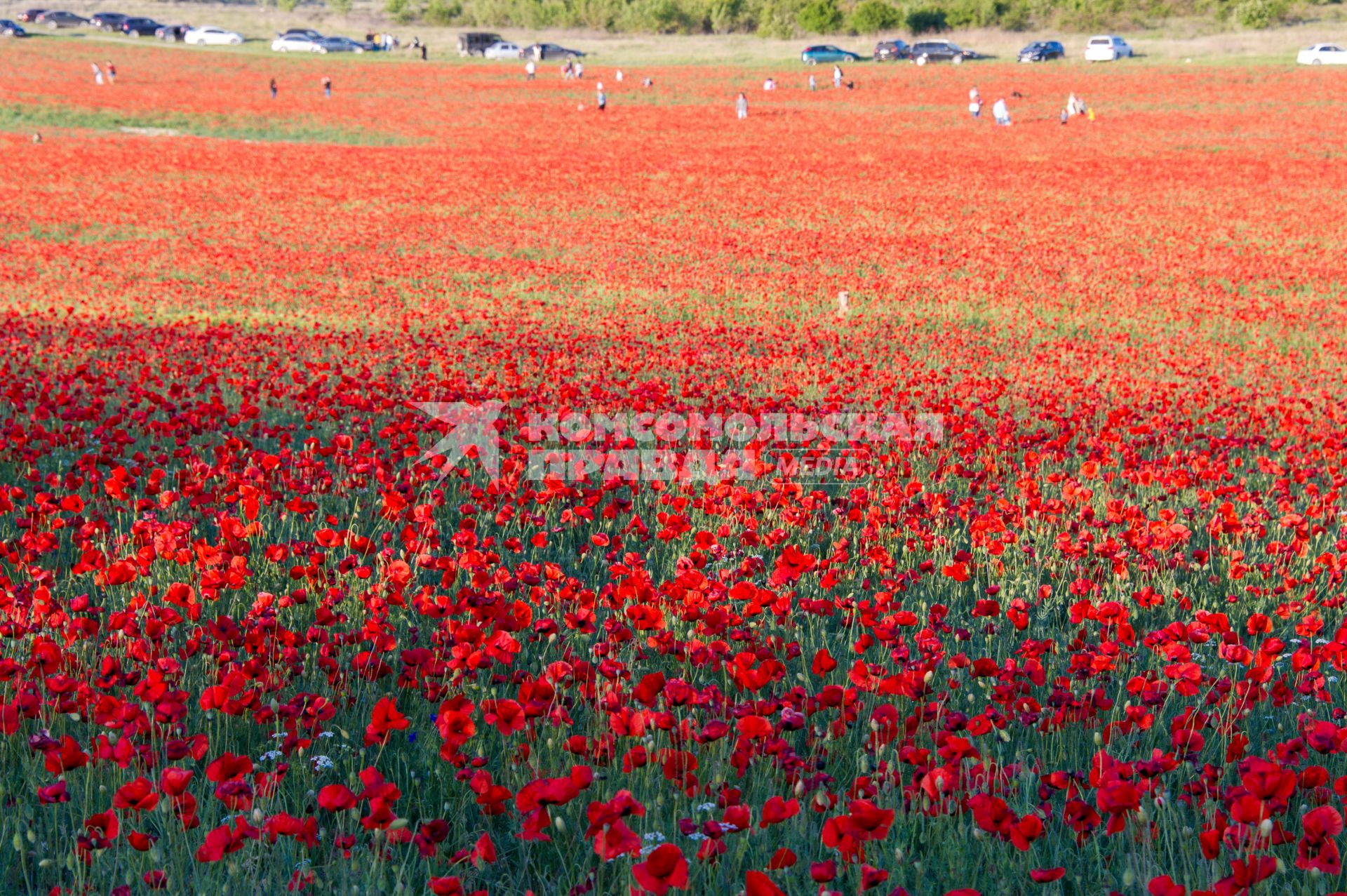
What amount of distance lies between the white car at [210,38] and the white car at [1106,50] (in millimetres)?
53169

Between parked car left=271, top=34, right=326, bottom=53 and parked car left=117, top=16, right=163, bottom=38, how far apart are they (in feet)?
36.2

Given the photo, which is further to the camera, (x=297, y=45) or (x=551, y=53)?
(x=297, y=45)

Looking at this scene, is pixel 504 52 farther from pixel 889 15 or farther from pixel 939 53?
pixel 939 53

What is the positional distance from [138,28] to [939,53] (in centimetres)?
5522

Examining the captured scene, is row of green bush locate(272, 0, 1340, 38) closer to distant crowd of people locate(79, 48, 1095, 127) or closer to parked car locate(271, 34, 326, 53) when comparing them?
distant crowd of people locate(79, 48, 1095, 127)

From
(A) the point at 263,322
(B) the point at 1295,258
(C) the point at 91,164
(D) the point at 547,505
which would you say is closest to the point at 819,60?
(C) the point at 91,164

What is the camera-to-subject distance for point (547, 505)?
17.8ft

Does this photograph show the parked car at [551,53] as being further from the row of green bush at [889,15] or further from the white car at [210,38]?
the white car at [210,38]

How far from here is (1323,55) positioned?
53062 millimetres

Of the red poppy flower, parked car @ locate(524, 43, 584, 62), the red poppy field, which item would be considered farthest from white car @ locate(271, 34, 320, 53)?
the red poppy flower

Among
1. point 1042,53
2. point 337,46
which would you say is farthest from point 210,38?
point 1042,53

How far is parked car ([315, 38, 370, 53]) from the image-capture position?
68938 millimetres

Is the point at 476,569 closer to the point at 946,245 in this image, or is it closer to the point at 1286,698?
the point at 1286,698

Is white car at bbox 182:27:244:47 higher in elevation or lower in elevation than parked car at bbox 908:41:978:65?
higher
